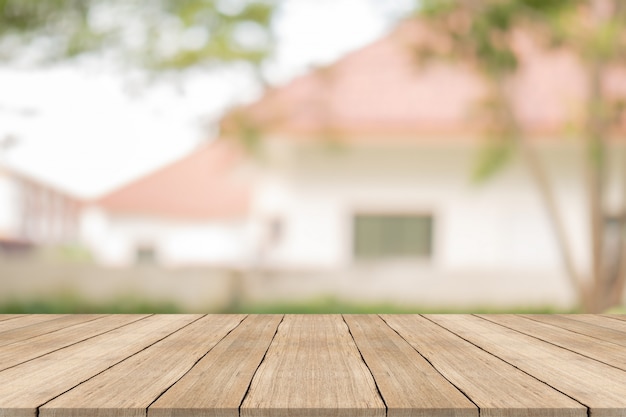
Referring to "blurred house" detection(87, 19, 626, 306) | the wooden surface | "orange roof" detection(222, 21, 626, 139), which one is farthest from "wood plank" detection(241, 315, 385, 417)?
"orange roof" detection(222, 21, 626, 139)

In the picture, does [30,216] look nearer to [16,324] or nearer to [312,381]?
[16,324]

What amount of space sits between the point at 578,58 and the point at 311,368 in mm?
4389

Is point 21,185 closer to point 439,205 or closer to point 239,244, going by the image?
point 239,244

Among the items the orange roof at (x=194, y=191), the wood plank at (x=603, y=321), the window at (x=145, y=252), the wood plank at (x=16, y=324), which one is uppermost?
the orange roof at (x=194, y=191)

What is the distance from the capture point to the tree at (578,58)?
4.90m

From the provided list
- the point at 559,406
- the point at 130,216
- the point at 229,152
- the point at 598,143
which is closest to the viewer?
the point at 559,406

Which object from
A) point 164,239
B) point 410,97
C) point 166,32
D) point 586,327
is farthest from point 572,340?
point 164,239

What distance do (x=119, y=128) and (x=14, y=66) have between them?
0.82 metres

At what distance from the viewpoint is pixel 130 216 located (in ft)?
24.8

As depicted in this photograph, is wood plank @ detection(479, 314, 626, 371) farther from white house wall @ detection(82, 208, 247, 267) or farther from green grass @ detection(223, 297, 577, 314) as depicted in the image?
white house wall @ detection(82, 208, 247, 267)

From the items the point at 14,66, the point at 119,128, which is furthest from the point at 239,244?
the point at 14,66

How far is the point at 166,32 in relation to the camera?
5410 millimetres

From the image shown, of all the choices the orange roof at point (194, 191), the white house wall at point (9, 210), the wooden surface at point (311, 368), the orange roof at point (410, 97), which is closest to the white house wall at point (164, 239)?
the orange roof at point (194, 191)

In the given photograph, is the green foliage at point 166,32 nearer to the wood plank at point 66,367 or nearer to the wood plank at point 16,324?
the wood plank at point 16,324
